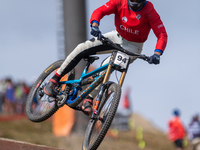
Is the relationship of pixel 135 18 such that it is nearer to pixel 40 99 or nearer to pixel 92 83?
pixel 92 83

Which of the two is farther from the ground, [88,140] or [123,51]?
[123,51]

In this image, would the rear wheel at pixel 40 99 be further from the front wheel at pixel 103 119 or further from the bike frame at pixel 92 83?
the front wheel at pixel 103 119

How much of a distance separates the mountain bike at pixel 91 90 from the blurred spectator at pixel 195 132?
7722mm

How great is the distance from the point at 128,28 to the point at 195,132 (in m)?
8.44

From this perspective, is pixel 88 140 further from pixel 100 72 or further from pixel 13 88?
pixel 13 88

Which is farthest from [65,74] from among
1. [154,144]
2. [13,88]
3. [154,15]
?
[154,144]

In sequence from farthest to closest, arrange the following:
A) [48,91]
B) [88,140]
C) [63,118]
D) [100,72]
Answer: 1. [63,118]
2. [48,91]
3. [100,72]
4. [88,140]

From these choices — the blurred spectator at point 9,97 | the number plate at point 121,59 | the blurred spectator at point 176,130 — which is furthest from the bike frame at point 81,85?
the blurred spectator at point 9,97

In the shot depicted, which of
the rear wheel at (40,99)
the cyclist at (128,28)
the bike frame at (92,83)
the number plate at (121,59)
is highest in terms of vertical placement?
the cyclist at (128,28)

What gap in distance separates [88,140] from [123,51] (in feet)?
5.14

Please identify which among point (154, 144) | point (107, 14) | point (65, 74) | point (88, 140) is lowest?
point (154, 144)

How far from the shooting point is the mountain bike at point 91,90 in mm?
5868

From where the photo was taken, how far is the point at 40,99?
25.1 feet

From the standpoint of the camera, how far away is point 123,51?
620 cm
